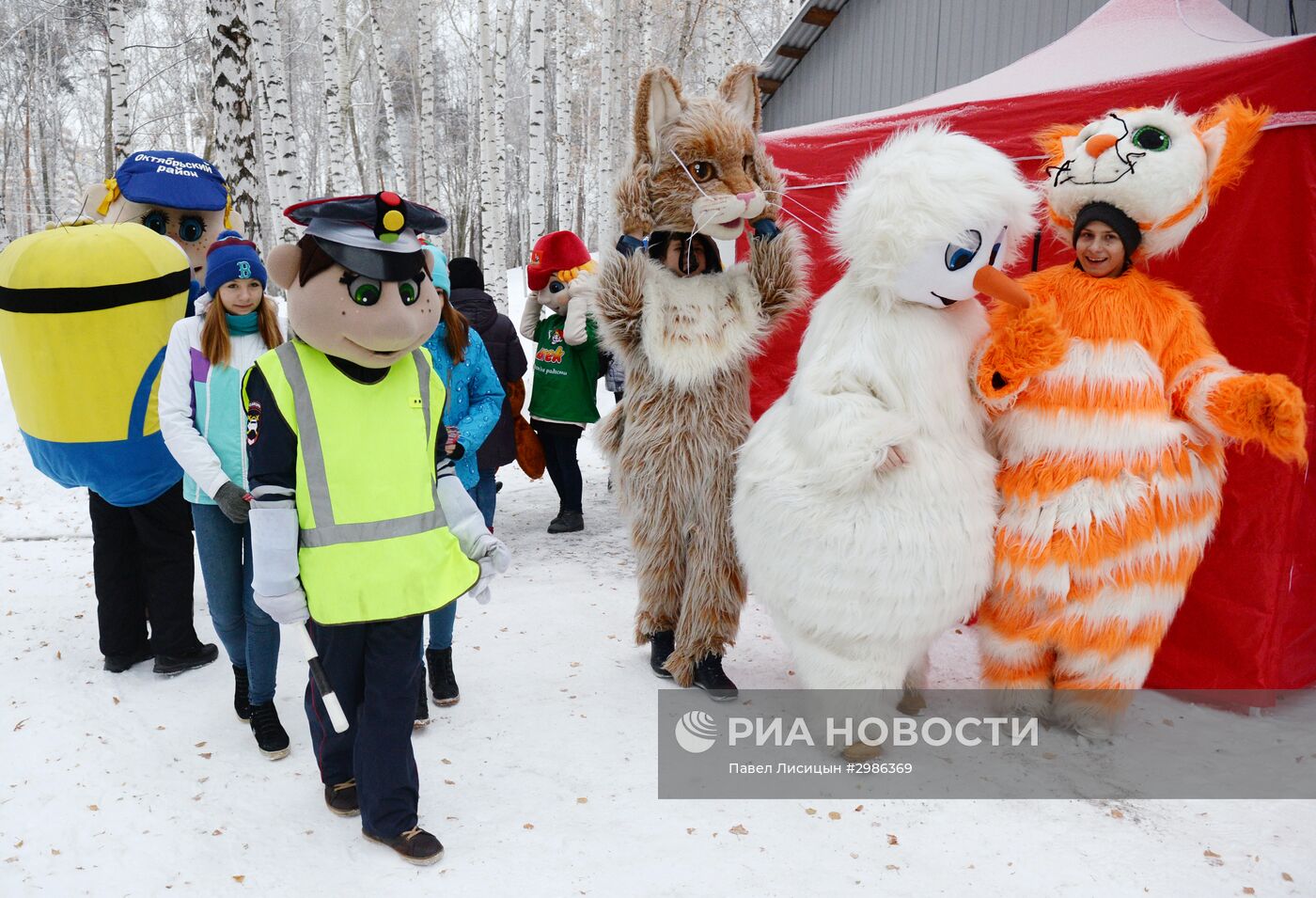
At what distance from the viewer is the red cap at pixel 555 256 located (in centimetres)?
542

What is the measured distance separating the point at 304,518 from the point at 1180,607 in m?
3.31

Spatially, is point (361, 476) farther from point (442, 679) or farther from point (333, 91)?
point (333, 91)

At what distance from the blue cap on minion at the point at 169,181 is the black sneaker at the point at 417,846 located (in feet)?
10.0

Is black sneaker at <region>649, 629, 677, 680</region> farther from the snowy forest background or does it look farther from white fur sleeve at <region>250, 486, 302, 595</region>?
the snowy forest background

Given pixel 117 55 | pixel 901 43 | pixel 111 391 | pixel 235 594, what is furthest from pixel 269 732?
pixel 117 55

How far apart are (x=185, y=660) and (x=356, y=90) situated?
23812 mm

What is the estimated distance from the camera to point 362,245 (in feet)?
7.29

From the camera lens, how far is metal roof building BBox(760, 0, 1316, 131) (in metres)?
4.96

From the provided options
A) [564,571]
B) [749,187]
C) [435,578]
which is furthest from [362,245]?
[564,571]

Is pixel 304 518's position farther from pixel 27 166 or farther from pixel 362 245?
pixel 27 166

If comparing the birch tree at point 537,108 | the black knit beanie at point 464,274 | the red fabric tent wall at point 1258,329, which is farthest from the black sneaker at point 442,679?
the birch tree at point 537,108

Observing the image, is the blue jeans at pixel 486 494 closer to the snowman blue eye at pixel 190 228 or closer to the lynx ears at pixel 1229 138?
the snowman blue eye at pixel 190 228

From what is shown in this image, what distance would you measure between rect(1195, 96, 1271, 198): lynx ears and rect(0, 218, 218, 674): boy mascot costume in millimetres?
3897

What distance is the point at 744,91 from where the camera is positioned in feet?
11.3
